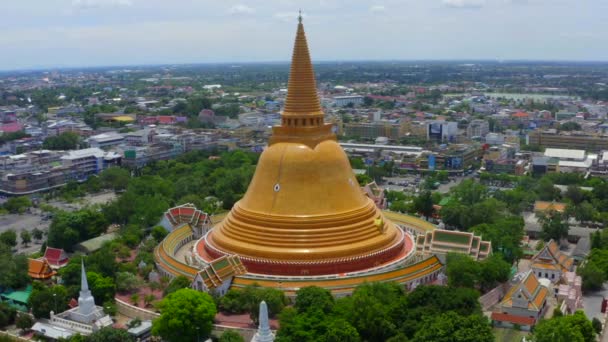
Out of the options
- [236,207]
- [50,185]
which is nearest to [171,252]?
[236,207]

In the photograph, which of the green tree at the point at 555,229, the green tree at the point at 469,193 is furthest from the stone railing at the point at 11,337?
the green tree at the point at 469,193

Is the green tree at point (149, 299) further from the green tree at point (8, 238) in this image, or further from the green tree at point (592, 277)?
the green tree at point (592, 277)

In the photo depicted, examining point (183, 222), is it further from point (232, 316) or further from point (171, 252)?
point (232, 316)

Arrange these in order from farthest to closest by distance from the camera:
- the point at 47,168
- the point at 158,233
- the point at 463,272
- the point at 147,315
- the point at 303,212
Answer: the point at 47,168 < the point at 158,233 < the point at 303,212 < the point at 463,272 < the point at 147,315

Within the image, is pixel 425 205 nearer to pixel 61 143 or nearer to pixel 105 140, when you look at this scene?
pixel 105 140

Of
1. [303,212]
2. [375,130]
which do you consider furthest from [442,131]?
[303,212]

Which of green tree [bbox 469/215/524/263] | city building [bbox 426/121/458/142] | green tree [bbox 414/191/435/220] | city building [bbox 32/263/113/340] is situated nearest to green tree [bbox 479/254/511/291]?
green tree [bbox 469/215/524/263]
